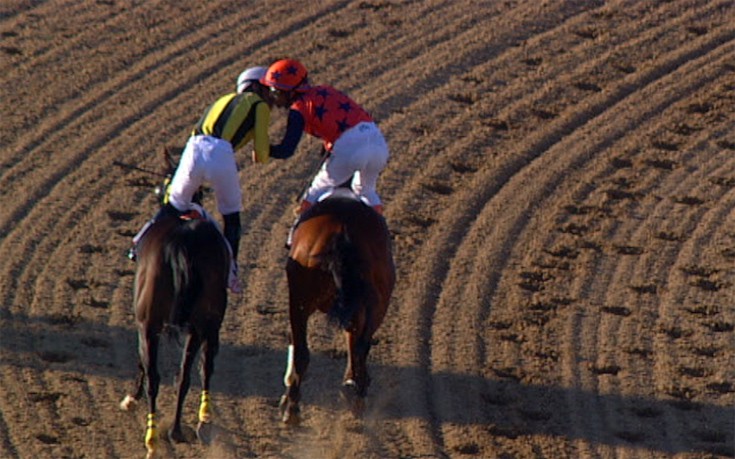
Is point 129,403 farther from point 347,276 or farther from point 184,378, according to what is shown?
point 347,276

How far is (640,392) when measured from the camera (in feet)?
34.9

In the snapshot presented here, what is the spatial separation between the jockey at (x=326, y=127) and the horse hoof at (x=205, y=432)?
1.60 m

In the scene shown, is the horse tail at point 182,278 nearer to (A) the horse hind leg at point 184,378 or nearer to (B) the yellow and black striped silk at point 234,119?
(A) the horse hind leg at point 184,378

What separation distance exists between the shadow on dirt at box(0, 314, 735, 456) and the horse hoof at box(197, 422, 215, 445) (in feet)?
2.74

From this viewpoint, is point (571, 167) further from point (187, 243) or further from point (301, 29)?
point (187, 243)

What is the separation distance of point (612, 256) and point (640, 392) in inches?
80.7

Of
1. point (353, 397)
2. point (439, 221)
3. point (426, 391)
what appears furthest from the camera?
point (439, 221)

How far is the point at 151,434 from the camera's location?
30.7ft

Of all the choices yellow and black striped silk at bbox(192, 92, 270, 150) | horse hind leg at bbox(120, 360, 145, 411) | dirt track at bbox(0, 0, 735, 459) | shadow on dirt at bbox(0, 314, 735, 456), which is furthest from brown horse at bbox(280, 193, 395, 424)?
horse hind leg at bbox(120, 360, 145, 411)

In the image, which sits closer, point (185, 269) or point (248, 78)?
point (185, 269)

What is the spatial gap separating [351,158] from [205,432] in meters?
2.01

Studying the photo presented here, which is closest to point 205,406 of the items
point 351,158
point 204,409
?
point 204,409

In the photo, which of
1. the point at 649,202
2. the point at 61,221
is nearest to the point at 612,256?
the point at 649,202

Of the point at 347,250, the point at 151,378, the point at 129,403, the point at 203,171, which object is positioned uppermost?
the point at 203,171
